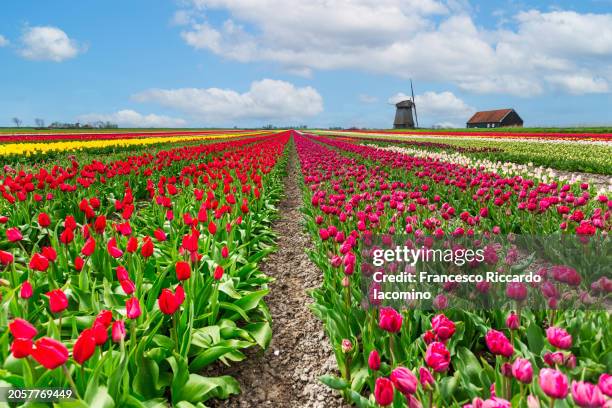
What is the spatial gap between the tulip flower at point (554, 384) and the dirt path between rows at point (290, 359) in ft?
5.62

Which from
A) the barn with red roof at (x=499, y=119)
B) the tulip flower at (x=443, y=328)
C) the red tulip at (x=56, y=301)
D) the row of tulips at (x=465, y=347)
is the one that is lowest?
the row of tulips at (x=465, y=347)

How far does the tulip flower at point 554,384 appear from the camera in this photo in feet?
4.92

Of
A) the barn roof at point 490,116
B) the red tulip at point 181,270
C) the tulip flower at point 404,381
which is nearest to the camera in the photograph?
the tulip flower at point 404,381

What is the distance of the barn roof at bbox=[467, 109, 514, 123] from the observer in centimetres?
8625

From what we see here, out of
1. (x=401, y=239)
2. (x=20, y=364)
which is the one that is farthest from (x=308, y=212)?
(x=20, y=364)

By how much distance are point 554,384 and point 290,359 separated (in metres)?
2.40

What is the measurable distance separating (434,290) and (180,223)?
3705 mm

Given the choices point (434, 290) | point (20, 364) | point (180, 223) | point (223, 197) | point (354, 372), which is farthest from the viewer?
point (223, 197)

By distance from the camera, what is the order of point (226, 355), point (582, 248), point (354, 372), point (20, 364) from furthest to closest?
point (582, 248) → point (226, 355) → point (354, 372) → point (20, 364)

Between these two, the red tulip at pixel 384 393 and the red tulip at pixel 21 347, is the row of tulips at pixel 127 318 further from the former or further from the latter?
the red tulip at pixel 384 393

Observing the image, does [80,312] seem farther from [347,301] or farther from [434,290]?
[434,290]

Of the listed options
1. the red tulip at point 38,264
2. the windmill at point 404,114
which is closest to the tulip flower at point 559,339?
the red tulip at point 38,264

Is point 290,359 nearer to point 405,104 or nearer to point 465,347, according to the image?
point 465,347

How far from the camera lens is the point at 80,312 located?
3.16m
